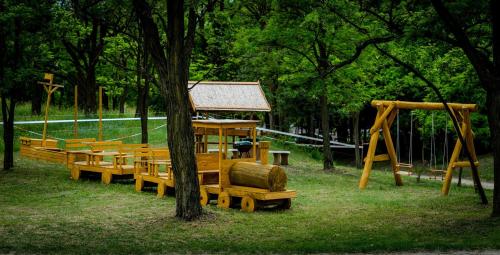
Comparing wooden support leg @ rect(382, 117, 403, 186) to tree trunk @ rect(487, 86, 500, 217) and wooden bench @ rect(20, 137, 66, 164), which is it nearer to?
tree trunk @ rect(487, 86, 500, 217)

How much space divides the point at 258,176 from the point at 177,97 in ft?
10.7

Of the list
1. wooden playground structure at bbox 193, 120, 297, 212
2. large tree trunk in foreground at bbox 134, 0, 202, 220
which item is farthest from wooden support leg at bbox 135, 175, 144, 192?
large tree trunk in foreground at bbox 134, 0, 202, 220

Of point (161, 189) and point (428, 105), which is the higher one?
point (428, 105)

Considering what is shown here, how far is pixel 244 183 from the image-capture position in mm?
17438

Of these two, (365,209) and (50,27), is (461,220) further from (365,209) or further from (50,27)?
(50,27)

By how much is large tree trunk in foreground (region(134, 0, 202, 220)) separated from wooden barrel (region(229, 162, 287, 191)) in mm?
2339

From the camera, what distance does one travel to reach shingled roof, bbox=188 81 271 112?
26484 mm

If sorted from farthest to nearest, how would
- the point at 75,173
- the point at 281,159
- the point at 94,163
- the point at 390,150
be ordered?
the point at 281,159
the point at 390,150
the point at 94,163
the point at 75,173

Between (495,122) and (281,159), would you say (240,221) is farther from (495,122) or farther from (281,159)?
(281,159)

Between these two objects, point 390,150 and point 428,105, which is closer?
point 428,105

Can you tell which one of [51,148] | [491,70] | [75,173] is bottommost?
[75,173]

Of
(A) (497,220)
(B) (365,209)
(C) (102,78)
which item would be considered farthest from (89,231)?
(C) (102,78)

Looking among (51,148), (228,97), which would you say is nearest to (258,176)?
(228,97)

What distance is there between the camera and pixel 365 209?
17391 millimetres
